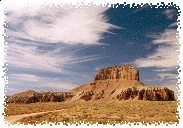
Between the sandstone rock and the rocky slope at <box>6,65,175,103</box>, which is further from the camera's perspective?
the rocky slope at <box>6,65,175,103</box>

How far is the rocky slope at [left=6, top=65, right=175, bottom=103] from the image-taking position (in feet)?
172

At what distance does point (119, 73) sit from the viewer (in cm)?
12019

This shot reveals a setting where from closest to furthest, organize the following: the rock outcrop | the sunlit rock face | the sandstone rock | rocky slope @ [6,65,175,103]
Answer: the sandstone rock < rocky slope @ [6,65,175,103] < the rock outcrop < the sunlit rock face

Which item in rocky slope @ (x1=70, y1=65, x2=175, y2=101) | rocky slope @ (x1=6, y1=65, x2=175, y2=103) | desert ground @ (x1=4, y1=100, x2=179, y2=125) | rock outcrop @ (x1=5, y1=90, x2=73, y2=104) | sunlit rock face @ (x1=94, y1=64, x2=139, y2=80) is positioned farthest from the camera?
sunlit rock face @ (x1=94, y1=64, x2=139, y2=80)

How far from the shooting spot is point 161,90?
171ft

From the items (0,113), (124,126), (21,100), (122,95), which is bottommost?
(21,100)

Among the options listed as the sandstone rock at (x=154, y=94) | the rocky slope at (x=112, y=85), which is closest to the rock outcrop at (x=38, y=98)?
the rocky slope at (x=112, y=85)

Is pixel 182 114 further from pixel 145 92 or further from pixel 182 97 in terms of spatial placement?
pixel 145 92

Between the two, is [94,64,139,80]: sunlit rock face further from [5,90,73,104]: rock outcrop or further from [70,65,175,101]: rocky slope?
[5,90,73,104]: rock outcrop

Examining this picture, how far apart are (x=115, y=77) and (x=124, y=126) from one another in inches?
4492

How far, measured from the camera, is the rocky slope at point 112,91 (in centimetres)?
5241

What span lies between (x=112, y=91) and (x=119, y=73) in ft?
93.5

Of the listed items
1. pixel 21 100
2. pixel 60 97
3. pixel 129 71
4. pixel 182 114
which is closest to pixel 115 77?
pixel 129 71

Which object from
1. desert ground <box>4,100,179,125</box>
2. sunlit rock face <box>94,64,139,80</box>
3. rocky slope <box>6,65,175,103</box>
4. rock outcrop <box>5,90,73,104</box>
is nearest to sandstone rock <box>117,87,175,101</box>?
rocky slope <box>6,65,175,103</box>
